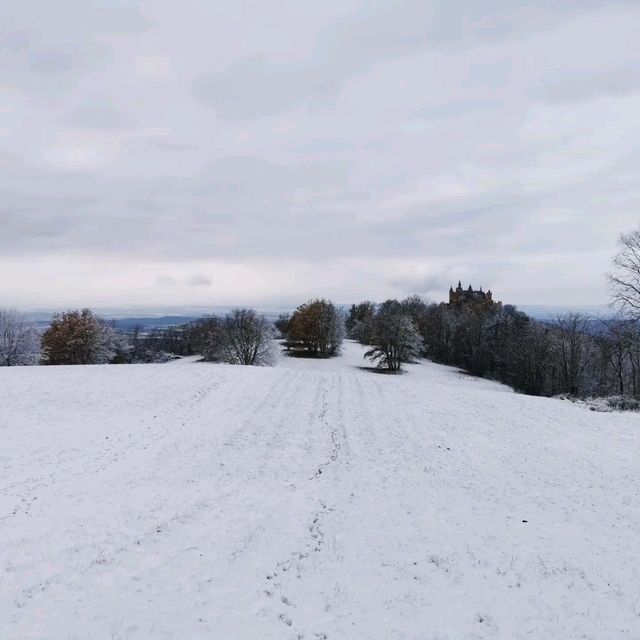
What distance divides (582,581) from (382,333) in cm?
5992

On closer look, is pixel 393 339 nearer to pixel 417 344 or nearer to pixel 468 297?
pixel 417 344

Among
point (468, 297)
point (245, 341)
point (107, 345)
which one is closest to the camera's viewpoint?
point (245, 341)

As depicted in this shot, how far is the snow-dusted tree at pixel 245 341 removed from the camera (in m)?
66.4

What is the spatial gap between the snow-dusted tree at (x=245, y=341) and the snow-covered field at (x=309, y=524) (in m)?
41.0

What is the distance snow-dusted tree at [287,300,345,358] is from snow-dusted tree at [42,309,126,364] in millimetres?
36348

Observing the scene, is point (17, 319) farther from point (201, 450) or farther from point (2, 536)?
point (2, 536)

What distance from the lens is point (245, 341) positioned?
66.4m

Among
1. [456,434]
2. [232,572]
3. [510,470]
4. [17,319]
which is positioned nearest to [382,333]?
[456,434]

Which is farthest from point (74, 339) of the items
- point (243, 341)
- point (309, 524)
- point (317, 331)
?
point (309, 524)

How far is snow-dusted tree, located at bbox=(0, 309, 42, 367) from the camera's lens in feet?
196

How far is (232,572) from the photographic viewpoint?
9.09 m

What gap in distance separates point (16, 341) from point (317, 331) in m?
49.4

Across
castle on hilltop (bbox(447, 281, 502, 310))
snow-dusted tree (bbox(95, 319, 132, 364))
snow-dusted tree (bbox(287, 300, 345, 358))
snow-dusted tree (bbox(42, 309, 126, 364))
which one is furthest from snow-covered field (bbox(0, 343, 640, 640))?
castle on hilltop (bbox(447, 281, 502, 310))

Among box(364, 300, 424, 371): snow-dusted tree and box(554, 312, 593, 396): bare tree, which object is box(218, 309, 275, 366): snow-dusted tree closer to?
box(364, 300, 424, 371): snow-dusted tree
